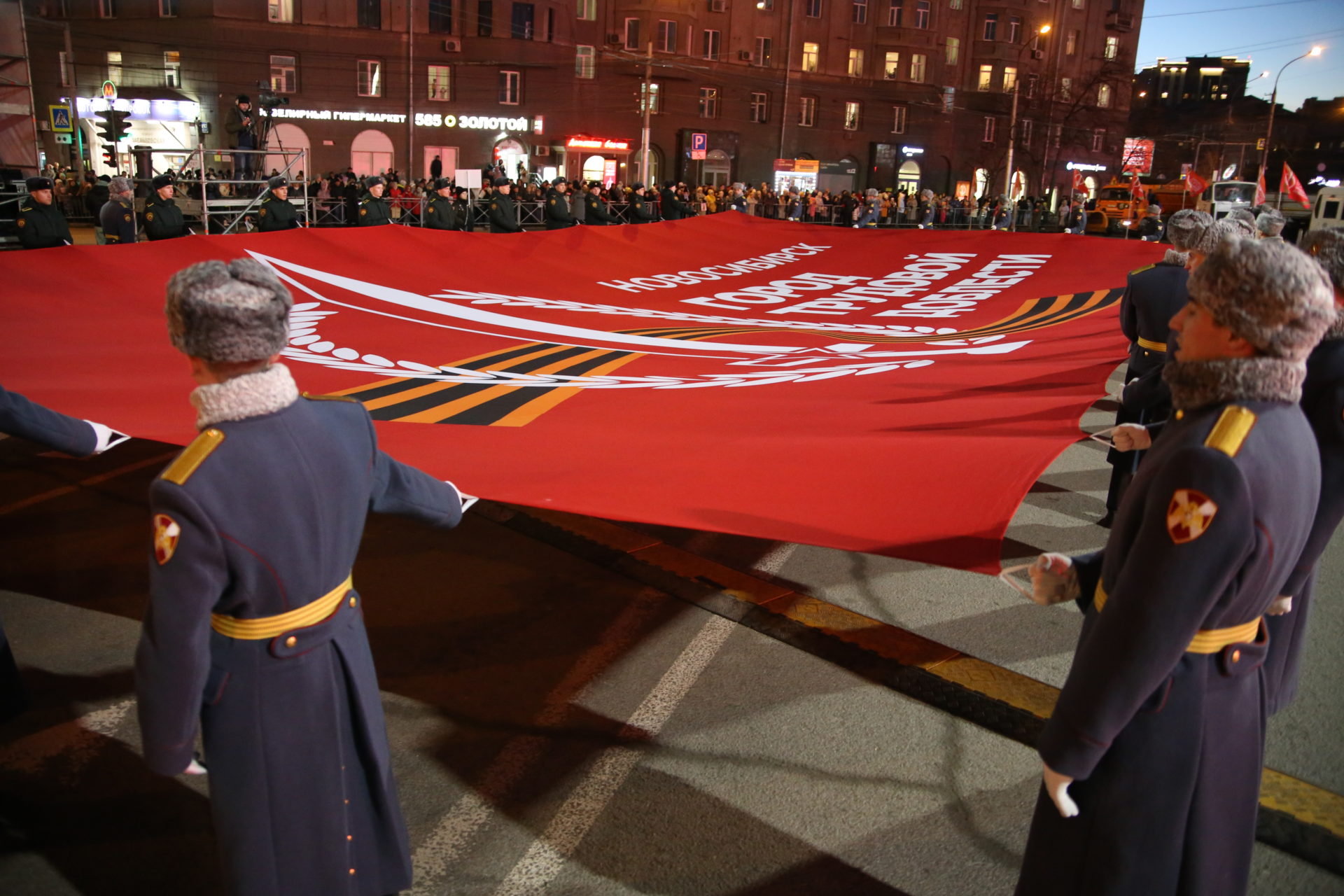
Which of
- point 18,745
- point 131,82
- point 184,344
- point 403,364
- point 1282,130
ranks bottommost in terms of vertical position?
point 18,745

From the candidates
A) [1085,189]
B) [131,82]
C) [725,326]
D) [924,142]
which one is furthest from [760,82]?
[725,326]

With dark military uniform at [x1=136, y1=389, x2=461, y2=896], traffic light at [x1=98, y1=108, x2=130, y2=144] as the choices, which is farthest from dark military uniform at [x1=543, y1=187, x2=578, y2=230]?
dark military uniform at [x1=136, y1=389, x2=461, y2=896]

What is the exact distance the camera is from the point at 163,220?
11445 millimetres

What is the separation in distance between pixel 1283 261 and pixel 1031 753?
8.34ft

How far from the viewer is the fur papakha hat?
4602mm

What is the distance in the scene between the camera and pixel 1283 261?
1716mm

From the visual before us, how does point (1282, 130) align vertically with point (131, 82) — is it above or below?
above

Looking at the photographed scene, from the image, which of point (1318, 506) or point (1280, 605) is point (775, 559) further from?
point (1280, 605)

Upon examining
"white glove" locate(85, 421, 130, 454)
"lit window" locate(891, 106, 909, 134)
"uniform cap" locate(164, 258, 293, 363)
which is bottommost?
"white glove" locate(85, 421, 130, 454)

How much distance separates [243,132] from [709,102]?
34732 mm

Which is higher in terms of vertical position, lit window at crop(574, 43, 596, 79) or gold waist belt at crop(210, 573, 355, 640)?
lit window at crop(574, 43, 596, 79)

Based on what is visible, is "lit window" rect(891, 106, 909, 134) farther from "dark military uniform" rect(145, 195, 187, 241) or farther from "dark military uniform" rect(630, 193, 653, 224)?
"dark military uniform" rect(145, 195, 187, 241)

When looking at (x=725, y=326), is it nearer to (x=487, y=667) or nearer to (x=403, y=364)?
(x=403, y=364)

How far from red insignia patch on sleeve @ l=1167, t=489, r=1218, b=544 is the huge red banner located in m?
0.86
